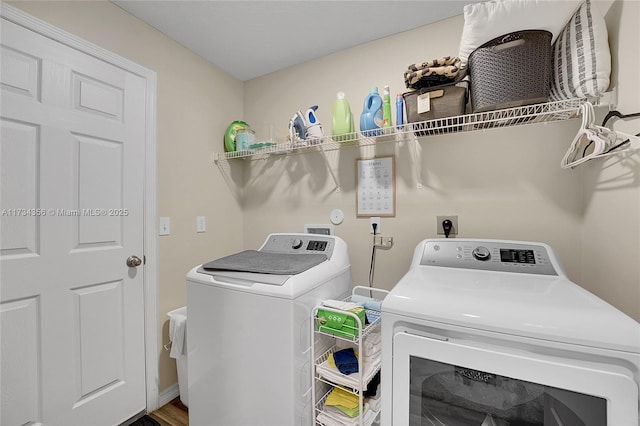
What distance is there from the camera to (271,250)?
5.96 ft

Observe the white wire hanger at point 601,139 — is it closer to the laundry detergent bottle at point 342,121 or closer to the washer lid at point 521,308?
the washer lid at point 521,308

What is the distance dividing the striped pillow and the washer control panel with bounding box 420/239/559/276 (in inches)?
26.1

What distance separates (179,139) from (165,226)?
0.62 metres

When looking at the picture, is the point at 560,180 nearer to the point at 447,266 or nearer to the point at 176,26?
the point at 447,266

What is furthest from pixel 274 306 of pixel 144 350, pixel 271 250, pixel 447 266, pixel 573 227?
pixel 573 227

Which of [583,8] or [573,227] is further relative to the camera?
[573,227]

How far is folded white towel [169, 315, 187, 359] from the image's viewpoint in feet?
5.56

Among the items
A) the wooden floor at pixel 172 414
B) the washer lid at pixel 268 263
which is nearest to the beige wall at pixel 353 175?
the wooden floor at pixel 172 414

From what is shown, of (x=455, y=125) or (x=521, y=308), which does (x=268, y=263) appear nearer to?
(x=521, y=308)

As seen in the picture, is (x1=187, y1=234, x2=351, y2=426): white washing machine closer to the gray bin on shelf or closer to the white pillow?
the gray bin on shelf

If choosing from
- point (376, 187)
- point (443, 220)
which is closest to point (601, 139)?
point (443, 220)

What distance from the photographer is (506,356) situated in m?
0.77

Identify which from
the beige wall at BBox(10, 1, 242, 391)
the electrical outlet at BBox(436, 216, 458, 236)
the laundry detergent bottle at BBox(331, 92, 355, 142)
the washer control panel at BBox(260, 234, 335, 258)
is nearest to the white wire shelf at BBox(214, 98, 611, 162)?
the laundry detergent bottle at BBox(331, 92, 355, 142)

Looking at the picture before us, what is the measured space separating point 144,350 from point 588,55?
105 inches
